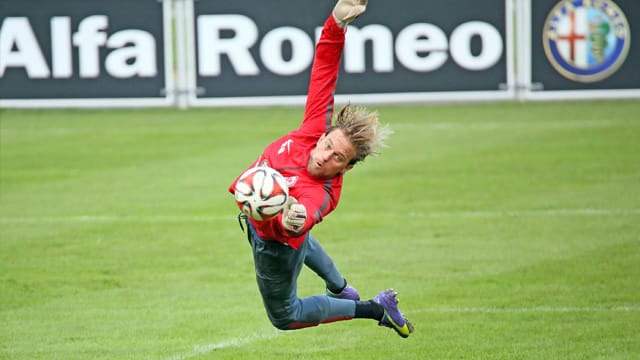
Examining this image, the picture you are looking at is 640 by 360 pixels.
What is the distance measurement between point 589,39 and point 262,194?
17.0m

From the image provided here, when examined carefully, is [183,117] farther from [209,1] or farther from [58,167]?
[58,167]

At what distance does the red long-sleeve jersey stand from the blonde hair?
0.70 ft

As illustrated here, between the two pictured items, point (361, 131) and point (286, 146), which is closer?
point (361, 131)

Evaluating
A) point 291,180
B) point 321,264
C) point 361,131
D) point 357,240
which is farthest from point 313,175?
point 357,240

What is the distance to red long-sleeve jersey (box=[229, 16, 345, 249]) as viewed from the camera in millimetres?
7727

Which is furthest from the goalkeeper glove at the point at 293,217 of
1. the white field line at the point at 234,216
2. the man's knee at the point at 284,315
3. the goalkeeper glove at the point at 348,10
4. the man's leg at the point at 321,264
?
the white field line at the point at 234,216

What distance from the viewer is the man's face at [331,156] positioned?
7.76 meters

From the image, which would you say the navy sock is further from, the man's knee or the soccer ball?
the soccer ball

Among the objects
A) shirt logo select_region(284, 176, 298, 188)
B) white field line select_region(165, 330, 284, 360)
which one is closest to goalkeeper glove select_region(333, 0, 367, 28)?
shirt logo select_region(284, 176, 298, 188)

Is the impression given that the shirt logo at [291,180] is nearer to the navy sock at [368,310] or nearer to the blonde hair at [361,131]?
the blonde hair at [361,131]

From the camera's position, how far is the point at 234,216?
15.4m

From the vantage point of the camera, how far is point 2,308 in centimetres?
1097

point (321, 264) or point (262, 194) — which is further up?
point (262, 194)

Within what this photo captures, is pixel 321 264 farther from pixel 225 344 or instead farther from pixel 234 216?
pixel 234 216
